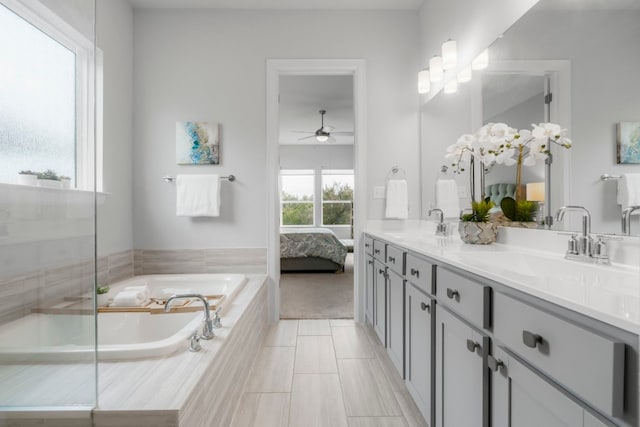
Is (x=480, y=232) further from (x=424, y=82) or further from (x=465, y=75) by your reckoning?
(x=424, y=82)

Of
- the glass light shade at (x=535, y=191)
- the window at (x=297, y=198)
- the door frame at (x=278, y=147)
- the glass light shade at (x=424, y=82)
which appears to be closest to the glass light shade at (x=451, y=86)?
the glass light shade at (x=424, y=82)

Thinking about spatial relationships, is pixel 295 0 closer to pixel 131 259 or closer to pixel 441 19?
pixel 441 19

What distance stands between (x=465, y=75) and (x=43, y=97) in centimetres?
219

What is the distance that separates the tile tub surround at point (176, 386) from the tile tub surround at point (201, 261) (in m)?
1.20

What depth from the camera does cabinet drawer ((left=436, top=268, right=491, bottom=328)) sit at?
941 millimetres

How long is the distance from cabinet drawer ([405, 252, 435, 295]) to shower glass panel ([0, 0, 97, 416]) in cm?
117

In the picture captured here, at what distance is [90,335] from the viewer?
976 millimetres

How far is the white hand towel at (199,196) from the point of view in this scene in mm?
2855

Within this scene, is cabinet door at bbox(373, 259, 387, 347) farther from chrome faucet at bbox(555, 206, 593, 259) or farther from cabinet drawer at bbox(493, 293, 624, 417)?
cabinet drawer at bbox(493, 293, 624, 417)

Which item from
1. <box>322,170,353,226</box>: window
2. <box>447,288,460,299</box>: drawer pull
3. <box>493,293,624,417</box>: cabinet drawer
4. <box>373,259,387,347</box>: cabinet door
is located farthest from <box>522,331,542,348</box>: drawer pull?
<box>322,170,353,226</box>: window

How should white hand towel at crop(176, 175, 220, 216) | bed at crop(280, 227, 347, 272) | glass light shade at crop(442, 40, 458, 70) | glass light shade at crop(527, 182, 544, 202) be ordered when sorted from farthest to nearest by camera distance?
1. bed at crop(280, 227, 347, 272)
2. white hand towel at crop(176, 175, 220, 216)
3. glass light shade at crop(442, 40, 458, 70)
4. glass light shade at crop(527, 182, 544, 202)

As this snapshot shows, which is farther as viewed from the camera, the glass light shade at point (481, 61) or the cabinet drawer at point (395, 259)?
the glass light shade at point (481, 61)

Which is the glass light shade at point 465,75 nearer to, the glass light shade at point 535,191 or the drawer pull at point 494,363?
the glass light shade at point 535,191

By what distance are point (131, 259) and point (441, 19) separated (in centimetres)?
317
